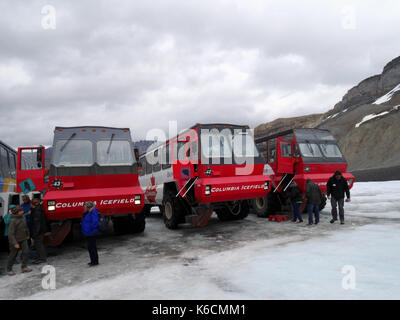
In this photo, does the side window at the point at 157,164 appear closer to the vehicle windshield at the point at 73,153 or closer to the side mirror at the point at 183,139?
the side mirror at the point at 183,139

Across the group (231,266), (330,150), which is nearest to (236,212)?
(330,150)

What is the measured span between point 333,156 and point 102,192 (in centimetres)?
819

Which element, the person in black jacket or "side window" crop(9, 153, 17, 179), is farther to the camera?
the person in black jacket

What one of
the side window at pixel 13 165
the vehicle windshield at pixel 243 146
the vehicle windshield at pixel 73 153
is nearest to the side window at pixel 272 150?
the vehicle windshield at pixel 243 146

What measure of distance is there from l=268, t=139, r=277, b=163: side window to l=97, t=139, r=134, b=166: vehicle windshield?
5.74 m

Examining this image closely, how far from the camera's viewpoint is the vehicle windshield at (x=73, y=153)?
7.69 m

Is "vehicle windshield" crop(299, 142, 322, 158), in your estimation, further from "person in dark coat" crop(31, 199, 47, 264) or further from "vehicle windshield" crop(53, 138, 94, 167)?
"person in dark coat" crop(31, 199, 47, 264)

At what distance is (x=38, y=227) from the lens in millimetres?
6602

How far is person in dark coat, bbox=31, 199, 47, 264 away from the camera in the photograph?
21.6ft

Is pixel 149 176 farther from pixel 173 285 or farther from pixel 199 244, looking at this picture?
pixel 173 285

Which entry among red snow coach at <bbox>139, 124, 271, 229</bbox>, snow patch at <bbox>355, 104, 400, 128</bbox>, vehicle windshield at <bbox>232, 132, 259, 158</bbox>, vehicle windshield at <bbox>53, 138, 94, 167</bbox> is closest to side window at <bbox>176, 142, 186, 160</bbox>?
red snow coach at <bbox>139, 124, 271, 229</bbox>

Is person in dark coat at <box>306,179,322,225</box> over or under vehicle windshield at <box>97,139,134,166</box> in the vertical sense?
under

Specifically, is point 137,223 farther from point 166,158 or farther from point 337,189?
point 337,189
